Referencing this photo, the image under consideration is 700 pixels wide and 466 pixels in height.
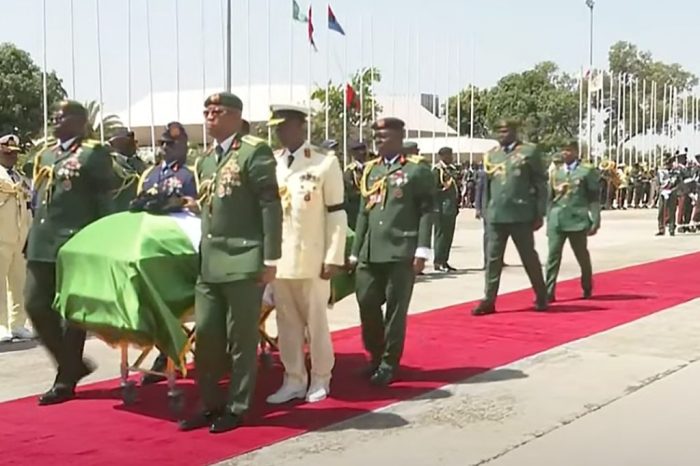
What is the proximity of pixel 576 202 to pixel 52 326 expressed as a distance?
6202 millimetres

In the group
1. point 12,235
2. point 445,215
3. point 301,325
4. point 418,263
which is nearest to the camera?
point 301,325

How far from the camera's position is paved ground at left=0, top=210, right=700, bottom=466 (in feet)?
16.4

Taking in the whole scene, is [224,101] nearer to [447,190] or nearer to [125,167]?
[125,167]

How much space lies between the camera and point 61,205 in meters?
6.11

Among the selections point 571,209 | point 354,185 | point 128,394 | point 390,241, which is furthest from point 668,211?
point 128,394

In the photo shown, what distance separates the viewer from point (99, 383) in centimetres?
679

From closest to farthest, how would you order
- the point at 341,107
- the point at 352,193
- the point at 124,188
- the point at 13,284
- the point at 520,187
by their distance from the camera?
1. the point at 124,188
2. the point at 13,284
3. the point at 520,187
4. the point at 352,193
5. the point at 341,107

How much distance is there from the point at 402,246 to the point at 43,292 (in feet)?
7.45

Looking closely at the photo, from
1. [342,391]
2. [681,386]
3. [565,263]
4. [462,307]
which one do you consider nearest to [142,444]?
[342,391]

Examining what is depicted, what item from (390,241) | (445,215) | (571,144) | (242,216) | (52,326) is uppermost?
(571,144)

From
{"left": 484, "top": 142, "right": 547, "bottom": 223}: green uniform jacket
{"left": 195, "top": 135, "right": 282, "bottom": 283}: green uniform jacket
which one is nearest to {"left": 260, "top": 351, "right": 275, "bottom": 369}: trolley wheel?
{"left": 195, "top": 135, "right": 282, "bottom": 283}: green uniform jacket

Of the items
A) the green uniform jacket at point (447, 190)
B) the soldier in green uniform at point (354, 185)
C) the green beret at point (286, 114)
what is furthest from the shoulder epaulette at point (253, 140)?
the green uniform jacket at point (447, 190)

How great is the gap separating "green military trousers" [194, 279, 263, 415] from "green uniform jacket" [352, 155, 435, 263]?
51.5 inches

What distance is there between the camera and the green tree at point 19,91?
4606 cm
